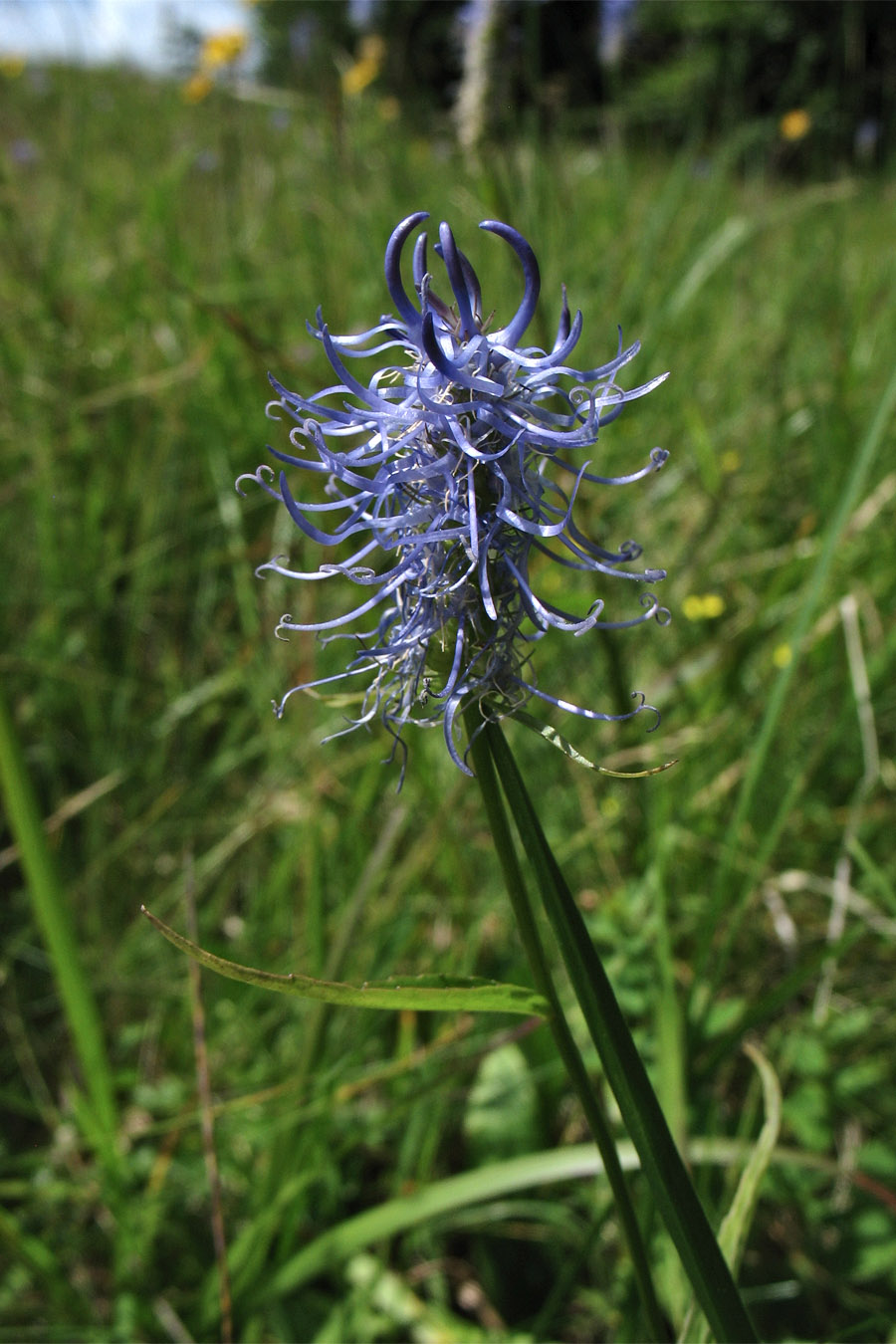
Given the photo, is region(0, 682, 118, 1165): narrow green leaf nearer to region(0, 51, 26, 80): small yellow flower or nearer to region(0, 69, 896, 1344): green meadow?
region(0, 69, 896, 1344): green meadow

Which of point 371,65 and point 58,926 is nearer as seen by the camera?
point 58,926

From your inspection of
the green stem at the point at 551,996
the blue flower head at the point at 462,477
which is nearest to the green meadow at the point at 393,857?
the green stem at the point at 551,996

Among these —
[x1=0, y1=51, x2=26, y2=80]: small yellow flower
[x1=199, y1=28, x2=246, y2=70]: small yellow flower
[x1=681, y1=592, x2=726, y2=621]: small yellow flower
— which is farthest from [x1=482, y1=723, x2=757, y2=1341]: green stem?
[x1=0, y1=51, x2=26, y2=80]: small yellow flower

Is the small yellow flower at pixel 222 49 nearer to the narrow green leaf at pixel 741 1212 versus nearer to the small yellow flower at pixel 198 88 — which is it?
the small yellow flower at pixel 198 88

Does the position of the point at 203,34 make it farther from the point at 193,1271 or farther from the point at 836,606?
the point at 193,1271

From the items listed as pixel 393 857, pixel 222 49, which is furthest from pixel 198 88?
pixel 393 857

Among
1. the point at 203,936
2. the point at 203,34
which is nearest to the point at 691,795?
the point at 203,936

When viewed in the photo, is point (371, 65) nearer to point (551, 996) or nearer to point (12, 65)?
point (12, 65)
